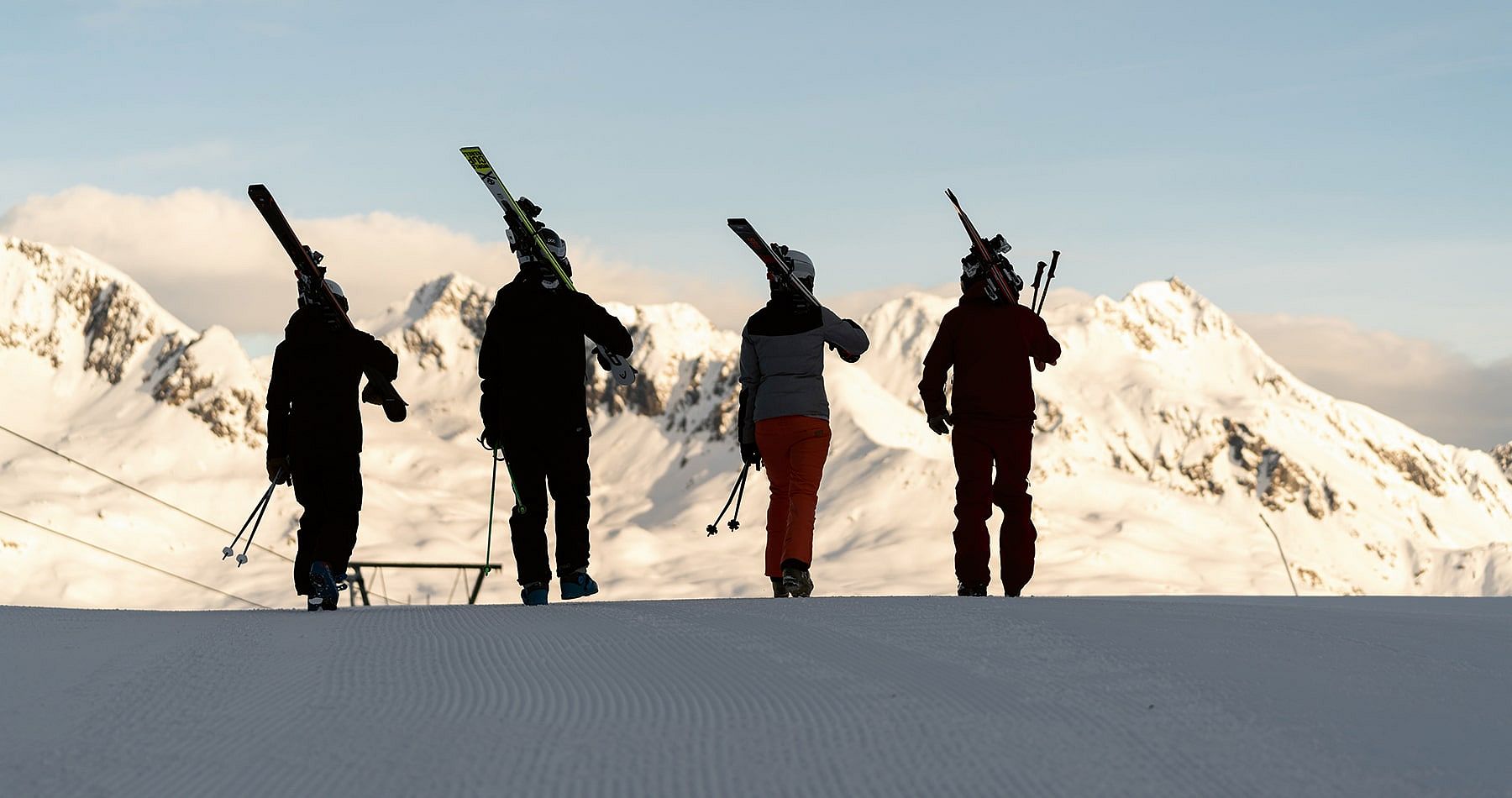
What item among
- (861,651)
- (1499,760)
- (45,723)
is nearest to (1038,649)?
(861,651)

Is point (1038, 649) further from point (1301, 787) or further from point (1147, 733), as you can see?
point (1301, 787)

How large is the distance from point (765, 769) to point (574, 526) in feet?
20.9

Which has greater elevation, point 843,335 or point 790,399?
point 843,335

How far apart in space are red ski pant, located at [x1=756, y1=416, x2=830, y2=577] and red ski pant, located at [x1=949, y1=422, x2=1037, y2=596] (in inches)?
38.6

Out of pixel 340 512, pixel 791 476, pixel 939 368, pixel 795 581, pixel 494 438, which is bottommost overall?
pixel 795 581

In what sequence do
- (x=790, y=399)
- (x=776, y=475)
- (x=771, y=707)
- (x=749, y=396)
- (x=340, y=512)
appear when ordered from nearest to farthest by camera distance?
1. (x=771, y=707)
2. (x=340, y=512)
3. (x=790, y=399)
4. (x=776, y=475)
5. (x=749, y=396)

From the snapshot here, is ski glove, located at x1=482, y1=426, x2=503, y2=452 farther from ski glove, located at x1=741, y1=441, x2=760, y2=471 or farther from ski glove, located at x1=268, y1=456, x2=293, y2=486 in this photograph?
ski glove, located at x1=741, y1=441, x2=760, y2=471

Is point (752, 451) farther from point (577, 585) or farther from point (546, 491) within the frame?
point (577, 585)

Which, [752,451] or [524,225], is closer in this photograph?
[524,225]

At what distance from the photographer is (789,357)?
11.2 metres

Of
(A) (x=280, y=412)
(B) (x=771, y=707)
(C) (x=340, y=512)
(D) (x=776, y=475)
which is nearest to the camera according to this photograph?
(B) (x=771, y=707)

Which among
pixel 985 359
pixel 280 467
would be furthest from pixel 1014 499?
pixel 280 467

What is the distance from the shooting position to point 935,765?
3.90 m

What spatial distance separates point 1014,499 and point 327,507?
4645 millimetres
